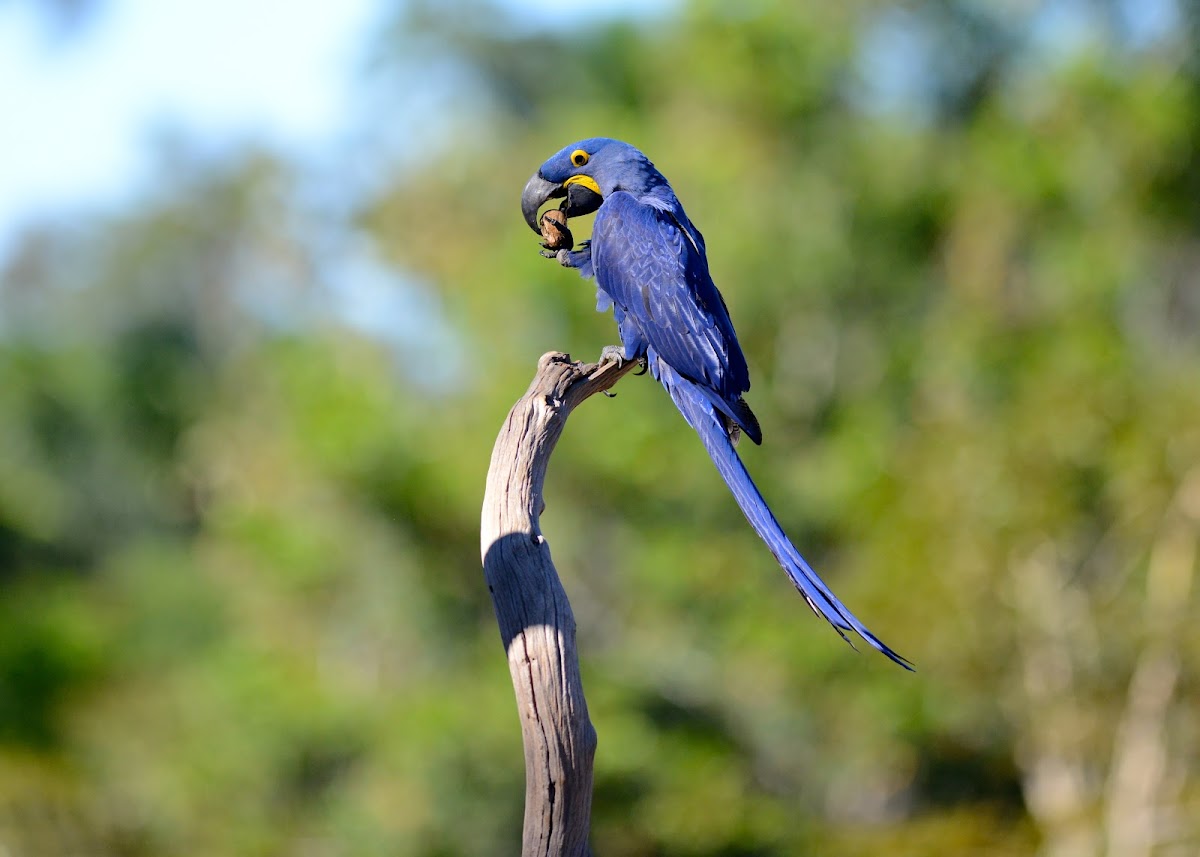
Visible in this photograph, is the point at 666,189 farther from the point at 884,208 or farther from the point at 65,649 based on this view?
the point at 65,649

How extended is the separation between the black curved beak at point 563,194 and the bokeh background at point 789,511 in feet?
15.9

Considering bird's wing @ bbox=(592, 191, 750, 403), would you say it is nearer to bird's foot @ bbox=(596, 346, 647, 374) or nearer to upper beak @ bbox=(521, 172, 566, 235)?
bird's foot @ bbox=(596, 346, 647, 374)

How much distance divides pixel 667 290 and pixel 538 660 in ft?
4.00

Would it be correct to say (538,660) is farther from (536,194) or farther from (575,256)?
(536,194)

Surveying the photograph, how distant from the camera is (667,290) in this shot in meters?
3.98

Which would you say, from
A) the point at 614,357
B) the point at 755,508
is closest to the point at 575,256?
the point at 614,357

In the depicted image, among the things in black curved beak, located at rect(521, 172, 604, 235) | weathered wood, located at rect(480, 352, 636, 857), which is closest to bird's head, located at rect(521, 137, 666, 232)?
black curved beak, located at rect(521, 172, 604, 235)

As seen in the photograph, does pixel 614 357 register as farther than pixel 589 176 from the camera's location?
No

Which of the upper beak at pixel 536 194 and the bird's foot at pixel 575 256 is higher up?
the upper beak at pixel 536 194

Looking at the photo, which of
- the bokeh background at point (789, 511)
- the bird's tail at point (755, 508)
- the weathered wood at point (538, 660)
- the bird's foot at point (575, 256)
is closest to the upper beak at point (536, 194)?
the bird's foot at point (575, 256)

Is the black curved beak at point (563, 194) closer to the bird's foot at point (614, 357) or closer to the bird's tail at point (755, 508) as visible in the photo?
the bird's foot at point (614, 357)

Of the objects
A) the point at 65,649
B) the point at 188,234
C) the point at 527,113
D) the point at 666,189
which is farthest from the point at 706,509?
the point at 188,234

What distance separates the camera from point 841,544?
34.8 feet

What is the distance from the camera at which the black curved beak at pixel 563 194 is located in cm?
432
